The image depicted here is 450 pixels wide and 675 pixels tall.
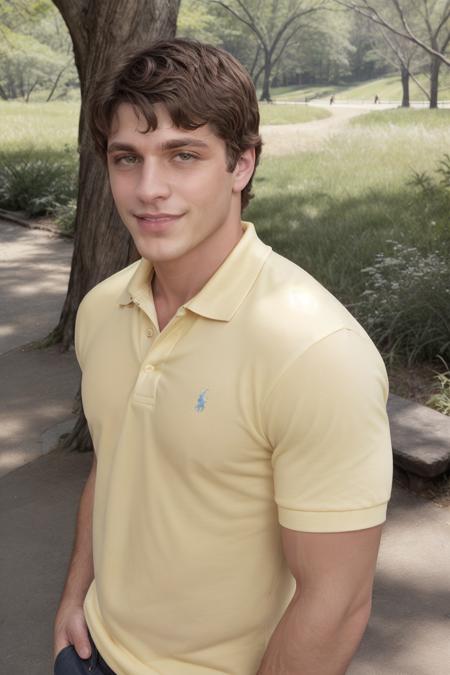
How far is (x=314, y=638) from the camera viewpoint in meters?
1.41

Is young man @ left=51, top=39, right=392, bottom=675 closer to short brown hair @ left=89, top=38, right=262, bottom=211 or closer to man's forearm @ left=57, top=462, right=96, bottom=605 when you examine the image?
short brown hair @ left=89, top=38, right=262, bottom=211

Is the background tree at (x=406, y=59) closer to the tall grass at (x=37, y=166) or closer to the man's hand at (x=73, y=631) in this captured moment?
the tall grass at (x=37, y=166)

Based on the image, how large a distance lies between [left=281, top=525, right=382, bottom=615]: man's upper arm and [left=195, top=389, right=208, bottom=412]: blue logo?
232 mm

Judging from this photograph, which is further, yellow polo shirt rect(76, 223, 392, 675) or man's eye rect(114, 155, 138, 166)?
man's eye rect(114, 155, 138, 166)

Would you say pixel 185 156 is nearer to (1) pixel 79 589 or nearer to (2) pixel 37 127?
(1) pixel 79 589

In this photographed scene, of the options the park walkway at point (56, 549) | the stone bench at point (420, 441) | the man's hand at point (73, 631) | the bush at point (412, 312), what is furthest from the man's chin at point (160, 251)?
the bush at point (412, 312)

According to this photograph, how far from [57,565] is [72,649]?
216cm

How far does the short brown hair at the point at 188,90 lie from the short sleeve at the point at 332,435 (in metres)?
0.44

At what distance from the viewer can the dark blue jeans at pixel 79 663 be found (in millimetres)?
1751

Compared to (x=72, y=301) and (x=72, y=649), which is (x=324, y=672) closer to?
(x=72, y=649)

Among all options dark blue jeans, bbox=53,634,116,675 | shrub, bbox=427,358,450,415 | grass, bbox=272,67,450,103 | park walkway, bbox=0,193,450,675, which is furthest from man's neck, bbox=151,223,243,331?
grass, bbox=272,67,450,103

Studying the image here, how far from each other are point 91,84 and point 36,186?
8.65 meters

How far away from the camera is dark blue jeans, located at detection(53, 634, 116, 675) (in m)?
1.75

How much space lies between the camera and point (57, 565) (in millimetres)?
3912
